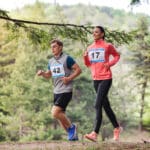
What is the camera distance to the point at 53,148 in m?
7.18

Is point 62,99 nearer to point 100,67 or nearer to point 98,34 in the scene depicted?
point 100,67

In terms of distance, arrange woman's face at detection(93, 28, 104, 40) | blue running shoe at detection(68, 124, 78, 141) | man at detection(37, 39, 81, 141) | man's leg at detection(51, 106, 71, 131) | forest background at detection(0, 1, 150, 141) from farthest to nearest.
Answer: forest background at detection(0, 1, 150, 141), blue running shoe at detection(68, 124, 78, 141), man's leg at detection(51, 106, 71, 131), man at detection(37, 39, 81, 141), woman's face at detection(93, 28, 104, 40)

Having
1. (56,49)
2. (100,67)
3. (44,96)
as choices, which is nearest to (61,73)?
(56,49)

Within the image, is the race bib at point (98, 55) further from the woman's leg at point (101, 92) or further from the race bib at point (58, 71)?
the race bib at point (58, 71)

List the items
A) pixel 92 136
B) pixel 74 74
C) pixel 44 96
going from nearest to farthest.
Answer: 1. pixel 92 136
2. pixel 74 74
3. pixel 44 96

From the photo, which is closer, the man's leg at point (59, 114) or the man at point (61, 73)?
the man at point (61, 73)

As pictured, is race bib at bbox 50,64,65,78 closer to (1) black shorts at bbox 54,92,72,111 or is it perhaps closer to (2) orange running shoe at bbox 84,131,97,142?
(1) black shorts at bbox 54,92,72,111

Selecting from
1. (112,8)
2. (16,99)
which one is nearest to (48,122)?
(16,99)

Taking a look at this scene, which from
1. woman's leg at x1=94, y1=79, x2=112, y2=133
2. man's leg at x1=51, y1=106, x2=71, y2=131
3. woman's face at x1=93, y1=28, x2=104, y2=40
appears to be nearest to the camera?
woman's leg at x1=94, y1=79, x2=112, y2=133

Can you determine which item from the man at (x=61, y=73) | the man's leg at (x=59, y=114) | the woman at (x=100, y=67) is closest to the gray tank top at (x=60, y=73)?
the man at (x=61, y=73)

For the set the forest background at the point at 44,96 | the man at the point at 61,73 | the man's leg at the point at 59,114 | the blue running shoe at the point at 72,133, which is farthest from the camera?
the forest background at the point at 44,96

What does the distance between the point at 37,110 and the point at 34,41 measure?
2296cm

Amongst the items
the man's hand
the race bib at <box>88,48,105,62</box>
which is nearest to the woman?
the race bib at <box>88,48,105,62</box>

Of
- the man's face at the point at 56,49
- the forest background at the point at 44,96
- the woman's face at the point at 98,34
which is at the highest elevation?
the woman's face at the point at 98,34
